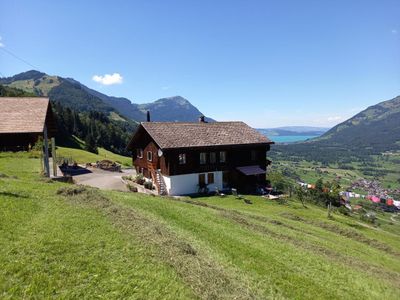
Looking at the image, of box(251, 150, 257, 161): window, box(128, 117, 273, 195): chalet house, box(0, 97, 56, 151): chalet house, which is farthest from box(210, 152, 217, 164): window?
box(0, 97, 56, 151): chalet house

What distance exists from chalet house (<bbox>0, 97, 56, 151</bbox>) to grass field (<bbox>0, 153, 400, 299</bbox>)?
38.9 ft

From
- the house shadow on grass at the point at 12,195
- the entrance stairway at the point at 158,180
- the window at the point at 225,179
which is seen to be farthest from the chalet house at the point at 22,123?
the window at the point at 225,179

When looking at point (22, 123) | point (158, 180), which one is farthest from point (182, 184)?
point (22, 123)

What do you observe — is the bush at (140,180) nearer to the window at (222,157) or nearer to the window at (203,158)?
the window at (203,158)

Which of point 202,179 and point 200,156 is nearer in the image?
point 200,156

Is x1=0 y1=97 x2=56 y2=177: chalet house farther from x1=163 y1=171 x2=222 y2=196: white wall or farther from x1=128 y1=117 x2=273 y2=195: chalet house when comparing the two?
x1=163 y1=171 x2=222 y2=196: white wall

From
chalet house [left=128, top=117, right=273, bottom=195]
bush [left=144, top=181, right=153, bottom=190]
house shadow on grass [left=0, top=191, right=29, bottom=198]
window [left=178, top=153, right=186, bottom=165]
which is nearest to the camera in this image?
house shadow on grass [left=0, top=191, right=29, bottom=198]

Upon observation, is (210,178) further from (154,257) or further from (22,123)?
(154,257)

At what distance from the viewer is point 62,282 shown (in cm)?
635

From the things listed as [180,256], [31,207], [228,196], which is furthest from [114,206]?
[228,196]

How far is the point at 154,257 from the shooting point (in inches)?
327

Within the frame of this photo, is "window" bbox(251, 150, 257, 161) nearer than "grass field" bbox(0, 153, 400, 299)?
No

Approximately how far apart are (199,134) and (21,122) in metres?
A: 19.3

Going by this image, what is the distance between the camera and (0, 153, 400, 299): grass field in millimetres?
6672
